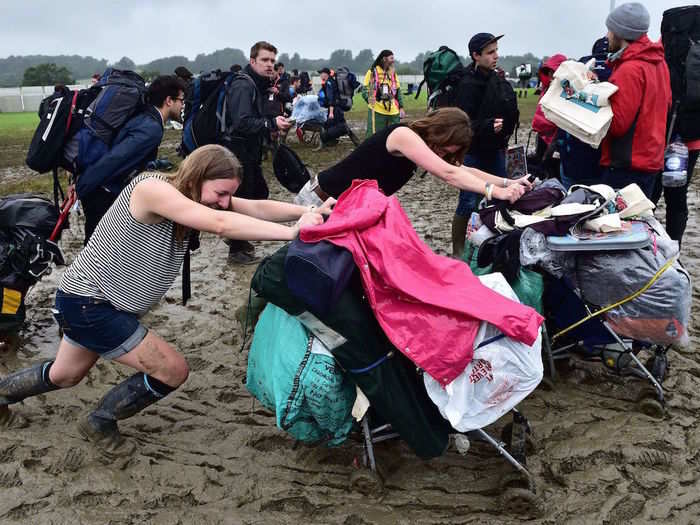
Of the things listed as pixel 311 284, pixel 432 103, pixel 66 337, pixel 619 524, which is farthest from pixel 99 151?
pixel 619 524

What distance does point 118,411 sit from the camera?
131 inches

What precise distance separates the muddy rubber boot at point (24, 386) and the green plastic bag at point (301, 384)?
129 centimetres

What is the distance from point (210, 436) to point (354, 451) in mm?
856

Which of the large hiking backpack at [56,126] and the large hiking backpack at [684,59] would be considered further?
the large hiking backpack at [684,59]

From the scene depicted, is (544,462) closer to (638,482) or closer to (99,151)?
(638,482)

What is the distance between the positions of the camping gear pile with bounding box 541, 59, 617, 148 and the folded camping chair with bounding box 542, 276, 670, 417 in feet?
3.86

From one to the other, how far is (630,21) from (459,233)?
2429 millimetres

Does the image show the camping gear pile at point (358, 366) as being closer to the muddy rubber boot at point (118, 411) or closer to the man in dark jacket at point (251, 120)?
the muddy rubber boot at point (118, 411)

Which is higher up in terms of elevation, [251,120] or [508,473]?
[251,120]

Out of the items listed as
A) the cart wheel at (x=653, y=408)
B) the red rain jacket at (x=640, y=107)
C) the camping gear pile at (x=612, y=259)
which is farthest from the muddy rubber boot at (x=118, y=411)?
the red rain jacket at (x=640, y=107)

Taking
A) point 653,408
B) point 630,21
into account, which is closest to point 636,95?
point 630,21

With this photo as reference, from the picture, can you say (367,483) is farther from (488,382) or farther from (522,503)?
(488,382)

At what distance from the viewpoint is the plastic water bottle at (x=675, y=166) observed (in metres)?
4.81

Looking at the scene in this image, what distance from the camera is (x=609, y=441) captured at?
3410 mm
